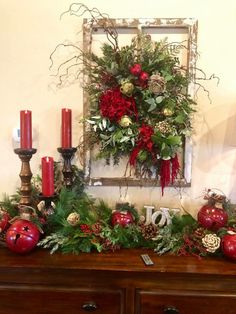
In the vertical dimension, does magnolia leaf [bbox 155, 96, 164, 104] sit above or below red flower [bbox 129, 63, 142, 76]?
below

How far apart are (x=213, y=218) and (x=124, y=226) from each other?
0.40m

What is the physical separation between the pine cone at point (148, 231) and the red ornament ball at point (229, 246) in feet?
0.99

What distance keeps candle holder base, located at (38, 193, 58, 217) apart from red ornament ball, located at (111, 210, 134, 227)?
11.3 inches

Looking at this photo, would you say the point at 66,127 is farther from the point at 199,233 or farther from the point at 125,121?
the point at 199,233

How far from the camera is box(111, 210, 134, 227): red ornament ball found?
4.76ft

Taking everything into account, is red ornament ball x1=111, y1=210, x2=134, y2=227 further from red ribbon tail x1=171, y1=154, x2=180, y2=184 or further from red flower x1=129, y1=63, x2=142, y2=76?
red flower x1=129, y1=63, x2=142, y2=76

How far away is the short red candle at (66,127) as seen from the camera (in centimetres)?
150

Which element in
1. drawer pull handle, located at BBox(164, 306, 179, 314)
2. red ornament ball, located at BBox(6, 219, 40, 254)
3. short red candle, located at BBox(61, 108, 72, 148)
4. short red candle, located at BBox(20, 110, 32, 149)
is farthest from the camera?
short red candle, located at BBox(61, 108, 72, 148)

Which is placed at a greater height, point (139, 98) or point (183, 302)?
point (139, 98)

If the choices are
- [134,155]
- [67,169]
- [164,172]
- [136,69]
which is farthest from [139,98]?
[67,169]

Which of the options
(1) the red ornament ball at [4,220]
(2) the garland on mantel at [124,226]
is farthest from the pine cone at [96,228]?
(1) the red ornament ball at [4,220]

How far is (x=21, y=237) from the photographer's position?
1.29 meters

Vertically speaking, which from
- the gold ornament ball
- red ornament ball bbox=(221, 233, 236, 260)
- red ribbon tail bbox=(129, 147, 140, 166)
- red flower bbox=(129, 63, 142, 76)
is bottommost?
red ornament ball bbox=(221, 233, 236, 260)

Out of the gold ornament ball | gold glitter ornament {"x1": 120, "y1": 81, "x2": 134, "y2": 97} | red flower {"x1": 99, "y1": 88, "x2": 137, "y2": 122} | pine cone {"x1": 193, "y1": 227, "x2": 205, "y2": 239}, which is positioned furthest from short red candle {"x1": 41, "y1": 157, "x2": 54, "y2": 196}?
pine cone {"x1": 193, "y1": 227, "x2": 205, "y2": 239}
